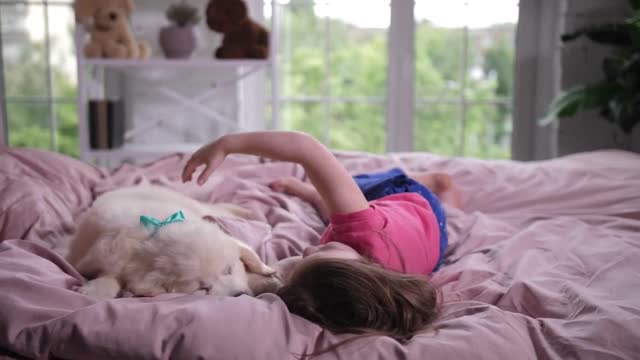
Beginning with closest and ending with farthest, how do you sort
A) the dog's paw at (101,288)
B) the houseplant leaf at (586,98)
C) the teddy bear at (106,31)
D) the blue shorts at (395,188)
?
1. the dog's paw at (101,288)
2. the blue shorts at (395,188)
3. the teddy bear at (106,31)
4. the houseplant leaf at (586,98)

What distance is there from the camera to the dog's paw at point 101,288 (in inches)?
39.3

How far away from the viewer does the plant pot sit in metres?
2.94

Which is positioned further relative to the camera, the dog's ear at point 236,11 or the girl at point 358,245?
the dog's ear at point 236,11

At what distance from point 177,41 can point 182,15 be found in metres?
0.13

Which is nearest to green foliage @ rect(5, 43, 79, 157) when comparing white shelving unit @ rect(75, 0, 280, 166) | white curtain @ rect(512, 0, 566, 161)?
white shelving unit @ rect(75, 0, 280, 166)

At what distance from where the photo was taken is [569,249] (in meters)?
1.45

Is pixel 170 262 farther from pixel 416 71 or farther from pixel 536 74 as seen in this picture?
pixel 536 74

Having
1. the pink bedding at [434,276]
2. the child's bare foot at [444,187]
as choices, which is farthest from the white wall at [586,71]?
the child's bare foot at [444,187]

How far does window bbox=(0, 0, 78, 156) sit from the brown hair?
2926 millimetres

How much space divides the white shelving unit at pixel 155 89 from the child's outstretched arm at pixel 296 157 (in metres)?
1.67

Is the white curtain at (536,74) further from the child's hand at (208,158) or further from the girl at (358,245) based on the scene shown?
the child's hand at (208,158)

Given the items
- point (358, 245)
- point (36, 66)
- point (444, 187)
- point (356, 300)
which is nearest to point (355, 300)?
point (356, 300)

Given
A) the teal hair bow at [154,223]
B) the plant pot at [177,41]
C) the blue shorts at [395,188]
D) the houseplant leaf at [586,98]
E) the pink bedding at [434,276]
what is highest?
the plant pot at [177,41]

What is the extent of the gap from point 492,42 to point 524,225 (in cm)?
201
